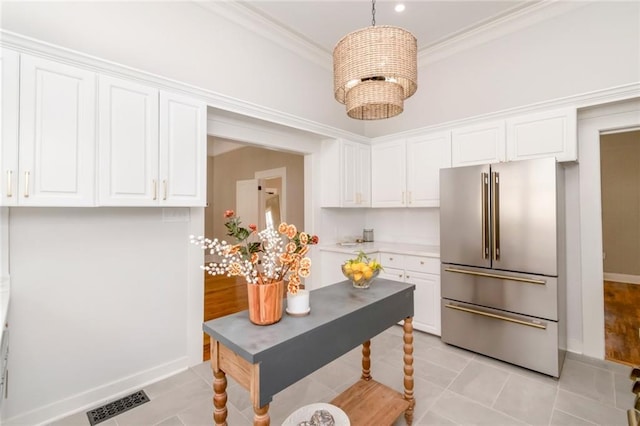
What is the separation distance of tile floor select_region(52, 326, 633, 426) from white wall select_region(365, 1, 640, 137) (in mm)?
2672

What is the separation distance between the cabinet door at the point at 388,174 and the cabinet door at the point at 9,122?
3.56 metres

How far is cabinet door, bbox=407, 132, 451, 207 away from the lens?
348cm

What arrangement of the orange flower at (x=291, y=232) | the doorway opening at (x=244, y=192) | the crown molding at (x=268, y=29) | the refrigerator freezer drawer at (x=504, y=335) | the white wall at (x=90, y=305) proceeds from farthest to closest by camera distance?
the doorway opening at (x=244, y=192), the crown molding at (x=268, y=29), the refrigerator freezer drawer at (x=504, y=335), the white wall at (x=90, y=305), the orange flower at (x=291, y=232)

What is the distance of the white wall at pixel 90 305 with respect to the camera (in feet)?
6.33

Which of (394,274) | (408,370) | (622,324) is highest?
(394,274)

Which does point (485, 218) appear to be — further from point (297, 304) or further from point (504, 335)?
point (297, 304)

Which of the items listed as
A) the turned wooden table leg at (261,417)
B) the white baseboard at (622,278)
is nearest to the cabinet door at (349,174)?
the turned wooden table leg at (261,417)

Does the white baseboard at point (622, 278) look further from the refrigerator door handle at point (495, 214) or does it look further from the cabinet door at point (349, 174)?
the cabinet door at point (349, 174)

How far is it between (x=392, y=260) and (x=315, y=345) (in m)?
2.45

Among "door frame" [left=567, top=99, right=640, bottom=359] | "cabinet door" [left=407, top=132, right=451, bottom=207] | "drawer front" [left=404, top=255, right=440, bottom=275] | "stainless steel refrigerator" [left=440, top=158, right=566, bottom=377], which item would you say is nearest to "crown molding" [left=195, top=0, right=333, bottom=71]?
"cabinet door" [left=407, top=132, right=451, bottom=207]

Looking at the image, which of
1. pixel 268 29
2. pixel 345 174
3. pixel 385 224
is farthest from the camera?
pixel 385 224

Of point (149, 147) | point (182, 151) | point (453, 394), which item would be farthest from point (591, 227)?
point (149, 147)

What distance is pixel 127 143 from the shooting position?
82.3 inches

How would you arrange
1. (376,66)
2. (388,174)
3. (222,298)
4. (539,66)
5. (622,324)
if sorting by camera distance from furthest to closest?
1. (222,298)
2. (388,174)
3. (622,324)
4. (539,66)
5. (376,66)
